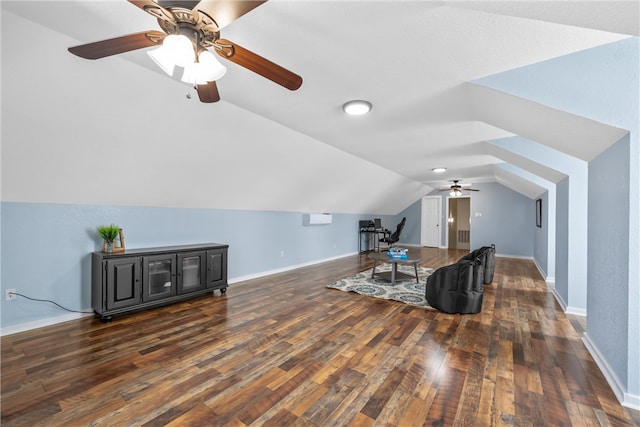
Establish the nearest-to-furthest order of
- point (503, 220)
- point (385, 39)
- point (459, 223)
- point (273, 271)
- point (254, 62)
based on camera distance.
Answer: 1. point (254, 62)
2. point (385, 39)
3. point (273, 271)
4. point (503, 220)
5. point (459, 223)

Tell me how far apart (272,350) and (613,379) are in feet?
8.92

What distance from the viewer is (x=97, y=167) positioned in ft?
10.2

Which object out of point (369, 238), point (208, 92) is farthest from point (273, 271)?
point (369, 238)

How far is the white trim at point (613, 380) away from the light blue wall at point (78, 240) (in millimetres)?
4810

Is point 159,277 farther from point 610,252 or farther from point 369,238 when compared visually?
point 369,238

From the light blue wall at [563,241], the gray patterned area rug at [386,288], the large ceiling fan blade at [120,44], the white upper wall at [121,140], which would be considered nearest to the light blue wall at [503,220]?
the gray patterned area rug at [386,288]

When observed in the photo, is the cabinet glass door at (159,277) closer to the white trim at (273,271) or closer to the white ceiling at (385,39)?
the white trim at (273,271)

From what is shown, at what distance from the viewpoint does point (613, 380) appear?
208 cm

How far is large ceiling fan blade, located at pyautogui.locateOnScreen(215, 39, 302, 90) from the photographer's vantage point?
1.52 metres

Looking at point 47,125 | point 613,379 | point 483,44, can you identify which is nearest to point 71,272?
point 47,125

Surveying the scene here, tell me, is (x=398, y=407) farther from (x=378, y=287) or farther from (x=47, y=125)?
(x=47, y=125)

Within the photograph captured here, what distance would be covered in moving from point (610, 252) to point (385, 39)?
7.85ft

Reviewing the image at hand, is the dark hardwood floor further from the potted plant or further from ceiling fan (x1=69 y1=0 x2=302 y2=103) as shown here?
ceiling fan (x1=69 y1=0 x2=302 y2=103)

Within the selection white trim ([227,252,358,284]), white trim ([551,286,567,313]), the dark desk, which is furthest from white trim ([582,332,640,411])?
the dark desk
